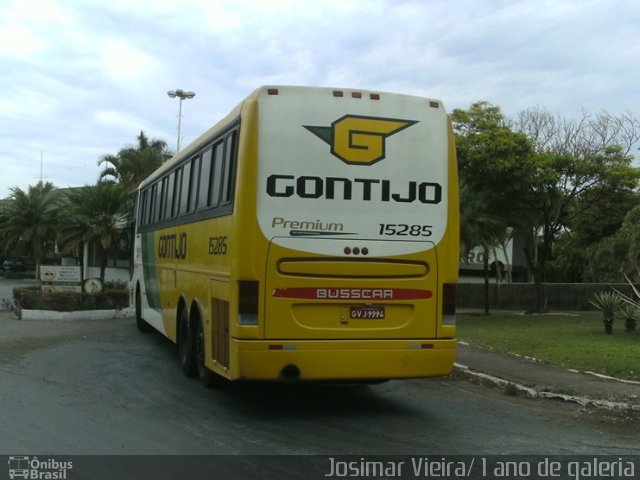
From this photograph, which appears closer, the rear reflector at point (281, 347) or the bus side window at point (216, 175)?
the rear reflector at point (281, 347)

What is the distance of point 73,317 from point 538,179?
1548 cm

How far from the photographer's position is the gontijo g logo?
7.18m

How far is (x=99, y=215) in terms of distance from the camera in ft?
75.3

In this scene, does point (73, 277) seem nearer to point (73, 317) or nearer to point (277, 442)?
point (73, 317)

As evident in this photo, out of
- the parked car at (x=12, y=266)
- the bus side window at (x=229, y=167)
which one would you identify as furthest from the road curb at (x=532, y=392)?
the parked car at (x=12, y=266)

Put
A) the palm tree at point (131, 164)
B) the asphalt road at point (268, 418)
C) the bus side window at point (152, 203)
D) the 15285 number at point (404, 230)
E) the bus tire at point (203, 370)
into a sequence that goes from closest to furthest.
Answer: the asphalt road at point (268, 418) → the 15285 number at point (404, 230) → the bus tire at point (203, 370) → the bus side window at point (152, 203) → the palm tree at point (131, 164)

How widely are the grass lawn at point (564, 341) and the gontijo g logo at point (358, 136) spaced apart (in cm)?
552

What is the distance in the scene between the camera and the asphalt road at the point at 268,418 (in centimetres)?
615

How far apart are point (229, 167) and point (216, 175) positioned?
683mm

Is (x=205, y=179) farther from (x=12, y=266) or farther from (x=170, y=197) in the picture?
(x=12, y=266)

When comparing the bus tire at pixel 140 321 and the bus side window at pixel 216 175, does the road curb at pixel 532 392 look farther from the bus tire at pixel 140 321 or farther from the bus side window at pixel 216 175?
the bus tire at pixel 140 321

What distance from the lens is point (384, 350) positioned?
23.4 feet

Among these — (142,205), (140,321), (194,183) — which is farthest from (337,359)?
(140,321)

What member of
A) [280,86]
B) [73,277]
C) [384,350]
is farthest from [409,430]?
[73,277]
